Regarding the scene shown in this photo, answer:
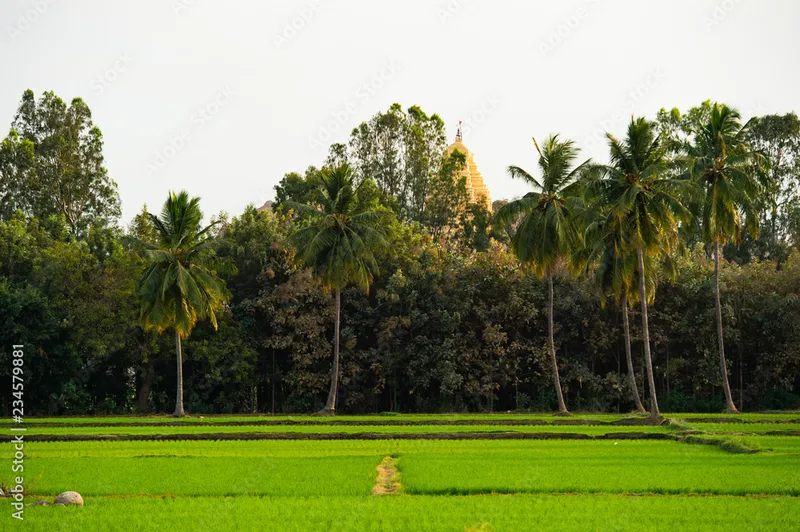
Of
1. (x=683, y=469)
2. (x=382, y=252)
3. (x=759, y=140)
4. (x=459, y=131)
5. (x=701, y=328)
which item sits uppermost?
(x=459, y=131)

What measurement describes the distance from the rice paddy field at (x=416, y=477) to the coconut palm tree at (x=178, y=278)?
8939 mm

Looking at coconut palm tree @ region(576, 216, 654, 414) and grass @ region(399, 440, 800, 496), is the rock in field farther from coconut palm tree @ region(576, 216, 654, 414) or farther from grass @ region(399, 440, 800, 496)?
coconut palm tree @ region(576, 216, 654, 414)

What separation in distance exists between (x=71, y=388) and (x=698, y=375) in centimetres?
3016

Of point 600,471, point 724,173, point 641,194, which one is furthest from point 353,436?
point 724,173

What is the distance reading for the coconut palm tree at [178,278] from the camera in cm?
3797

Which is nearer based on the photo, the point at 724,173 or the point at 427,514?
the point at 427,514

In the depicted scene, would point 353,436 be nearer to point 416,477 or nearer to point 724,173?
point 416,477

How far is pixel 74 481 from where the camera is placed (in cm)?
1719

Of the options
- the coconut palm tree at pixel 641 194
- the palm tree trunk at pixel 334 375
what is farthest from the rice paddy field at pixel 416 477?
the palm tree trunk at pixel 334 375

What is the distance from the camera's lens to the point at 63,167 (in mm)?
52094

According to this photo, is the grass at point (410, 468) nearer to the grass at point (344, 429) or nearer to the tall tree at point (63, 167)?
the grass at point (344, 429)

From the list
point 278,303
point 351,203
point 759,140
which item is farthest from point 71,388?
point 759,140

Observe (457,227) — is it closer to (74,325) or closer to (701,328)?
(701,328)

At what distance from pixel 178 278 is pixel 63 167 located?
18.8m
